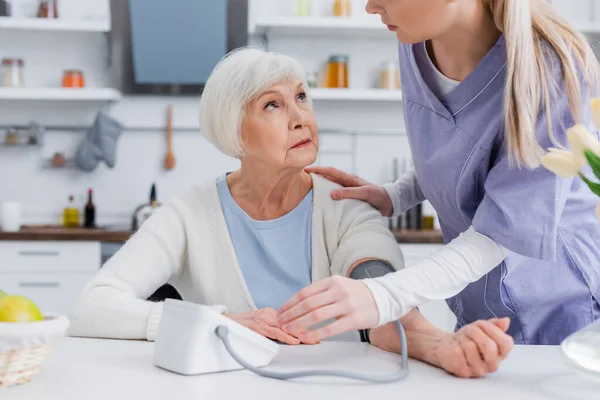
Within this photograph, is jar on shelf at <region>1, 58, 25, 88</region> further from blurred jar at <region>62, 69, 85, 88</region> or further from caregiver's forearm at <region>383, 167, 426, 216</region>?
caregiver's forearm at <region>383, 167, 426, 216</region>

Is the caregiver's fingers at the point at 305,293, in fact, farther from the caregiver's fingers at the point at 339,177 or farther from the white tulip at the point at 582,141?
the caregiver's fingers at the point at 339,177

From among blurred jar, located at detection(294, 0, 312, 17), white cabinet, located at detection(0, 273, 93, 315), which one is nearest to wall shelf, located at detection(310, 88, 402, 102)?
blurred jar, located at detection(294, 0, 312, 17)

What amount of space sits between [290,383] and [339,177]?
77 cm

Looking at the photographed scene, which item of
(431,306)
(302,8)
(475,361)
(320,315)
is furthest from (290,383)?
(302,8)

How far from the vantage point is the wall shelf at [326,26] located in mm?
3574

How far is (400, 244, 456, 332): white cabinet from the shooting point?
329 centimetres

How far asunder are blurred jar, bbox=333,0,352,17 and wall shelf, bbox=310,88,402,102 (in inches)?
17.2

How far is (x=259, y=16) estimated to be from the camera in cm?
360

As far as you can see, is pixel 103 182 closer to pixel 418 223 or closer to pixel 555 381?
pixel 418 223

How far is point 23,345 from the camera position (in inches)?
35.4

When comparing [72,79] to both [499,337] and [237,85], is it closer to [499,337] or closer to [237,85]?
[237,85]

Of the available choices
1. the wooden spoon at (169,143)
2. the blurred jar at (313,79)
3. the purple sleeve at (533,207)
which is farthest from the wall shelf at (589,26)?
the purple sleeve at (533,207)

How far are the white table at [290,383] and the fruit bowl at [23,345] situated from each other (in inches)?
0.8

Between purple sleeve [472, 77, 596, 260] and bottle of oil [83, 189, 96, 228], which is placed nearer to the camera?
purple sleeve [472, 77, 596, 260]
